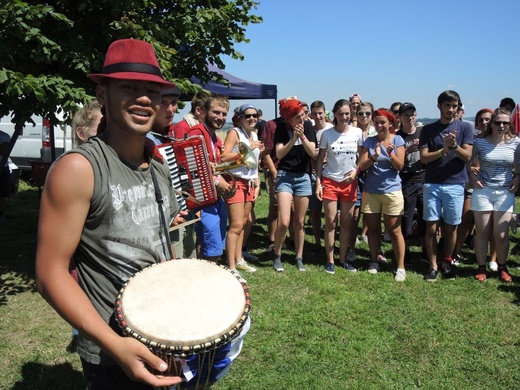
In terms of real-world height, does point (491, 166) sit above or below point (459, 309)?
above

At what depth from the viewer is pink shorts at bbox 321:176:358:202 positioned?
579 centimetres

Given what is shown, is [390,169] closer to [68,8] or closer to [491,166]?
[491,166]

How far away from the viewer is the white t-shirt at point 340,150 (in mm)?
5777

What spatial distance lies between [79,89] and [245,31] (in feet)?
7.17

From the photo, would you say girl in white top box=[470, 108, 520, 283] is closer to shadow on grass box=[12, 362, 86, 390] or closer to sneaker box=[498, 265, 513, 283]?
sneaker box=[498, 265, 513, 283]

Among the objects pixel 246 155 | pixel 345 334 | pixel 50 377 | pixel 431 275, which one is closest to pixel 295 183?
pixel 246 155

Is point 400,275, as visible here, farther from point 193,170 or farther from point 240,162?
point 193,170

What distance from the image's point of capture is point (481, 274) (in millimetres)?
5625

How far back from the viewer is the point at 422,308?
480cm

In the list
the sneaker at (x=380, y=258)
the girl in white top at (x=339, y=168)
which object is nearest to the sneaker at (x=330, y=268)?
the girl in white top at (x=339, y=168)

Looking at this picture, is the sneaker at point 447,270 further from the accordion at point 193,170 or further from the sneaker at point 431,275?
the accordion at point 193,170

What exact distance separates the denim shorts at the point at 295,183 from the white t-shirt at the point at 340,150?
1.00 feet

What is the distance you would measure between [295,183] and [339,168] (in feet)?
1.92

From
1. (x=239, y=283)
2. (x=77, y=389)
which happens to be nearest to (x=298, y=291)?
(x=77, y=389)
